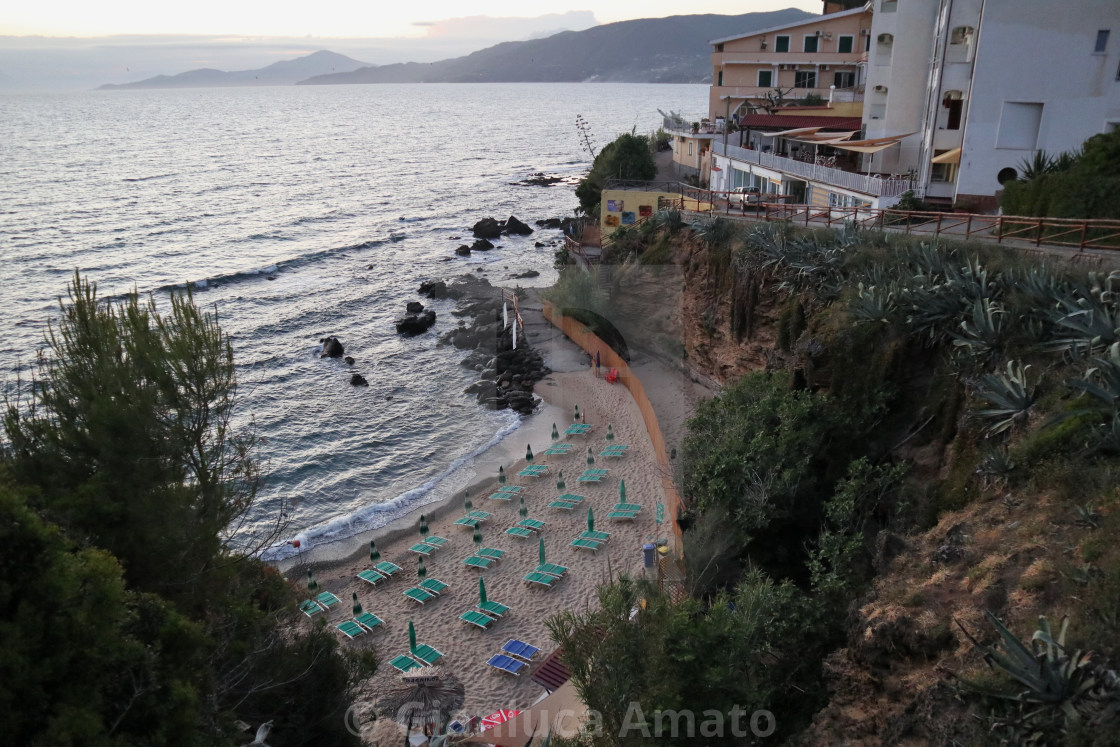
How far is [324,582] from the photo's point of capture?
19438 mm

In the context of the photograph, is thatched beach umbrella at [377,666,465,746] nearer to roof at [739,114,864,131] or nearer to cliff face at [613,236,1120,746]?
cliff face at [613,236,1120,746]

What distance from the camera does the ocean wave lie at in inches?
836

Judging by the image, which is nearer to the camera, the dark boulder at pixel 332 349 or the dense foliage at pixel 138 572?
the dense foliage at pixel 138 572

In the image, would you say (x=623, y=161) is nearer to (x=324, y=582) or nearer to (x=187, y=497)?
(x=324, y=582)

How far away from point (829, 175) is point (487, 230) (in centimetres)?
3803

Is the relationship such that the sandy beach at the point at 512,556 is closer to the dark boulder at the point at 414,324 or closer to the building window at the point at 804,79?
the dark boulder at the point at 414,324

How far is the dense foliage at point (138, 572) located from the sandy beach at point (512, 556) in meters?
2.60

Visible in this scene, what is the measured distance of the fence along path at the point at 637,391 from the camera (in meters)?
18.3

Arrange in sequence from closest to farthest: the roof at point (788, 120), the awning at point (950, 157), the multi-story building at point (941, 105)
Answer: the multi-story building at point (941, 105) < the awning at point (950, 157) < the roof at point (788, 120)

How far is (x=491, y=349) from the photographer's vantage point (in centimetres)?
3681

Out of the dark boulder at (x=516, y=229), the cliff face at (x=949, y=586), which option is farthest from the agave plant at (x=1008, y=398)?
the dark boulder at (x=516, y=229)

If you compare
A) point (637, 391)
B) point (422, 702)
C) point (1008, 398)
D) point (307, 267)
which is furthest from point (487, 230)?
point (1008, 398)

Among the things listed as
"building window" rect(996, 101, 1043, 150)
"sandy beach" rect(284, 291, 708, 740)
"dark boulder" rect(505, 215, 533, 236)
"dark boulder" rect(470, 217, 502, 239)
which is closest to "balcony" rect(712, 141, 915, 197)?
"building window" rect(996, 101, 1043, 150)

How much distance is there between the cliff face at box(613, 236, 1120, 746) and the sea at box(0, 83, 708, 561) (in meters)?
9.12
